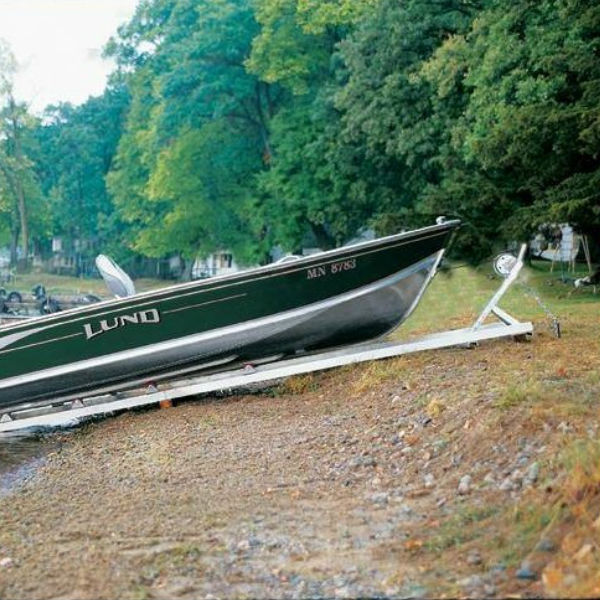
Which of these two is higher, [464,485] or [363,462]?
[464,485]

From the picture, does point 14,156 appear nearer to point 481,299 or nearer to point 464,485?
point 481,299

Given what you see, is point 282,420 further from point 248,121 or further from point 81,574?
point 248,121

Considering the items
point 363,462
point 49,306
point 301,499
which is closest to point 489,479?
point 301,499

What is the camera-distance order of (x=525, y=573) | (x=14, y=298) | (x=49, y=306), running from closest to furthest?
1. (x=525, y=573)
2. (x=49, y=306)
3. (x=14, y=298)

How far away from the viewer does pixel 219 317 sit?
13.9m

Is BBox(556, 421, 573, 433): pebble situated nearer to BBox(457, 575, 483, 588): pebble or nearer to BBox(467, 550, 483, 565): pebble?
BBox(467, 550, 483, 565): pebble

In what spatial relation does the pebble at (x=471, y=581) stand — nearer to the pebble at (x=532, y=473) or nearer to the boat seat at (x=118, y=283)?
the pebble at (x=532, y=473)

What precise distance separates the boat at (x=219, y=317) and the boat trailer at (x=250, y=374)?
0.25 metres

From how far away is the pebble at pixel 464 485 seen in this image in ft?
24.3

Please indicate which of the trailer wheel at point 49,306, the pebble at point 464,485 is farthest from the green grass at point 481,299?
the trailer wheel at point 49,306

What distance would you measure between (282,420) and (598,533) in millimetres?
5947

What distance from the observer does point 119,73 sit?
209 feet

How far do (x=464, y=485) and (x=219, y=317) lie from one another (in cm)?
697

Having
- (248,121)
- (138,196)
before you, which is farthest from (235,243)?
(138,196)
